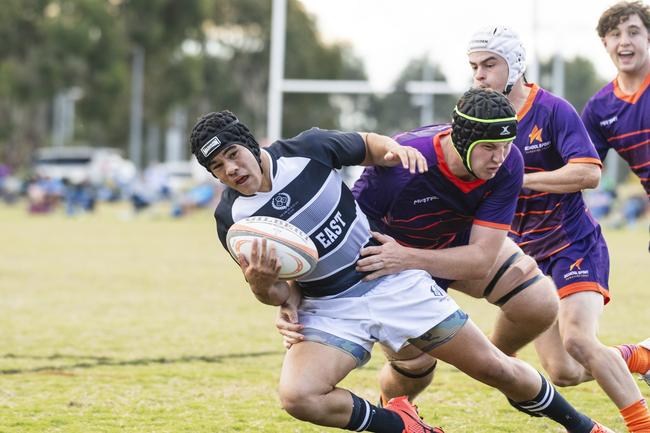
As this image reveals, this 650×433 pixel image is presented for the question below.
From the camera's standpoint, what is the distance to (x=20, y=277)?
43.5ft

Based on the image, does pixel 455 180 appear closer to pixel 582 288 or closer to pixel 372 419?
pixel 582 288

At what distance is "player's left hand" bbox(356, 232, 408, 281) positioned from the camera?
4410mm

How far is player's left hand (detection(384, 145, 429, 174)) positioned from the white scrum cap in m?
0.94

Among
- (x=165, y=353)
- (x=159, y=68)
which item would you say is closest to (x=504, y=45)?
(x=165, y=353)

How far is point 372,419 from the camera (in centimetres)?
436

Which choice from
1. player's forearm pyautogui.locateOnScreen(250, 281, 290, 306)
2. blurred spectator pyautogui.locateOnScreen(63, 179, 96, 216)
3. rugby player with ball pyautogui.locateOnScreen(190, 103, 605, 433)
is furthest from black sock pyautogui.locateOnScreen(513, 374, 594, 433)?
blurred spectator pyautogui.locateOnScreen(63, 179, 96, 216)

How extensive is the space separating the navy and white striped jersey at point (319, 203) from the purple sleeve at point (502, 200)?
53 cm

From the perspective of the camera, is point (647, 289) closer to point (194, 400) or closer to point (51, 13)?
point (194, 400)

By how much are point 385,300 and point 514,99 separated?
148cm

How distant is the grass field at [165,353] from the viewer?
5.50 metres

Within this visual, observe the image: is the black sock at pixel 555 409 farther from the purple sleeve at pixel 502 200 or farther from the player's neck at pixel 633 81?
the player's neck at pixel 633 81

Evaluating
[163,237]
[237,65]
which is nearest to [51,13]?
[237,65]

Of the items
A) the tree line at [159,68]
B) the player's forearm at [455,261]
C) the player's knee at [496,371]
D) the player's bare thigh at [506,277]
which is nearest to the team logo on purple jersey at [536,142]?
the player's bare thigh at [506,277]

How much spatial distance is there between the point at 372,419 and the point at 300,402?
372 mm
